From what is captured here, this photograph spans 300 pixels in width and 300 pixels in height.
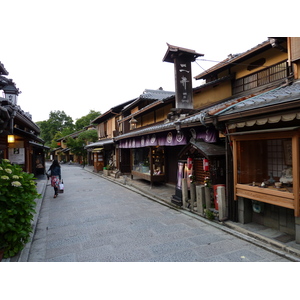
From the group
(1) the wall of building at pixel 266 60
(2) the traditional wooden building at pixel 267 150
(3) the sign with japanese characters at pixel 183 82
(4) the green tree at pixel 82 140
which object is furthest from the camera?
(4) the green tree at pixel 82 140

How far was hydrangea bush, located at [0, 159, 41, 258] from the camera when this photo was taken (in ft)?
14.9

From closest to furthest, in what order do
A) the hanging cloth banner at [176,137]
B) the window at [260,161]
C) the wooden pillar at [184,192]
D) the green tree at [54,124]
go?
the window at [260,161] < the hanging cloth banner at [176,137] < the wooden pillar at [184,192] < the green tree at [54,124]

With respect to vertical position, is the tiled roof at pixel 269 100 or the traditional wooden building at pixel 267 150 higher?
the tiled roof at pixel 269 100

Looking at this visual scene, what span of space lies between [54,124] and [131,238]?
66.2m

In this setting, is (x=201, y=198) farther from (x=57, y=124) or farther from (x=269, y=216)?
(x=57, y=124)

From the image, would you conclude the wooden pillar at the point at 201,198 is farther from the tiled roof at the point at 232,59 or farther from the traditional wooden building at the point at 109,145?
the traditional wooden building at the point at 109,145

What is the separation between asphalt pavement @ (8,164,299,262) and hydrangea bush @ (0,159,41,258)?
0.49 meters

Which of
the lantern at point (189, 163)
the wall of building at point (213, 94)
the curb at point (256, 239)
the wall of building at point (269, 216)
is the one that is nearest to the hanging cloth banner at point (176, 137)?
the lantern at point (189, 163)

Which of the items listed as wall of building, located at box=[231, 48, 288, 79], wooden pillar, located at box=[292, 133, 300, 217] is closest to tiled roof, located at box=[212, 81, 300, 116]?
wooden pillar, located at box=[292, 133, 300, 217]

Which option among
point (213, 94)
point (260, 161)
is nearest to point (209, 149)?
point (260, 161)

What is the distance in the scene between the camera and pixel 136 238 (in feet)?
20.0

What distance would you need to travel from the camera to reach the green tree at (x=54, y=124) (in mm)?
63969

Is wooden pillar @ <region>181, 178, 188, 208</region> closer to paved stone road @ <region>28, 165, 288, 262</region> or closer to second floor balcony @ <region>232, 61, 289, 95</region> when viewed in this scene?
paved stone road @ <region>28, 165, 288, 262</region>

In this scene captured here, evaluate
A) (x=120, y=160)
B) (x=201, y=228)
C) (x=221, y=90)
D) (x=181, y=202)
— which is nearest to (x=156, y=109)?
(x=221, y=90)
